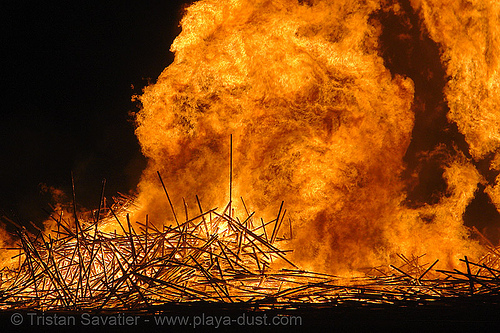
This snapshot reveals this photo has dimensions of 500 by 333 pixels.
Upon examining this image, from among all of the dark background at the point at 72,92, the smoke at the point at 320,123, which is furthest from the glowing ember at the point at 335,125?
the dark background at the point at 72,92

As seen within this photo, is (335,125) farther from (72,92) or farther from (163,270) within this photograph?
(72,92)

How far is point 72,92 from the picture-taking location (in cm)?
329

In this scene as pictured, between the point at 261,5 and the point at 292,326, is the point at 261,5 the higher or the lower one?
the higher one

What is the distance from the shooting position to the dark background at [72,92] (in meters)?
3.25

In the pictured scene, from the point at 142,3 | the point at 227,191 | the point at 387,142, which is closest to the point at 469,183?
the point at 387,142

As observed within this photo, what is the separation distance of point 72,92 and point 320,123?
2.45 m

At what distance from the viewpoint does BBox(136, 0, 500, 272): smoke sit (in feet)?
9.81

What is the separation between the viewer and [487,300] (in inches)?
64.0

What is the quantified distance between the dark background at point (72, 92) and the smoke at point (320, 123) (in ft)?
1.41

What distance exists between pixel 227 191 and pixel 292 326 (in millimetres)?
1665

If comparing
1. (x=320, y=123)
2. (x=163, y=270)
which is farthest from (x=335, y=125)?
(x=163, y=270)

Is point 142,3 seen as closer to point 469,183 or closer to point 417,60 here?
point 417,60

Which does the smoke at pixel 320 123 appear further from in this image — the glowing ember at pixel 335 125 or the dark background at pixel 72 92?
the dark background at pixel 72 92

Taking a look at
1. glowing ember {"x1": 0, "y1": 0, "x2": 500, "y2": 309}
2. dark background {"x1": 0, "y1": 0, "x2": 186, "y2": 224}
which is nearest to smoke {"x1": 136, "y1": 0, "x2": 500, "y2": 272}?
glowing ember {"x1": 0, "y1": 0, "x2": 500, "y2": 309}
